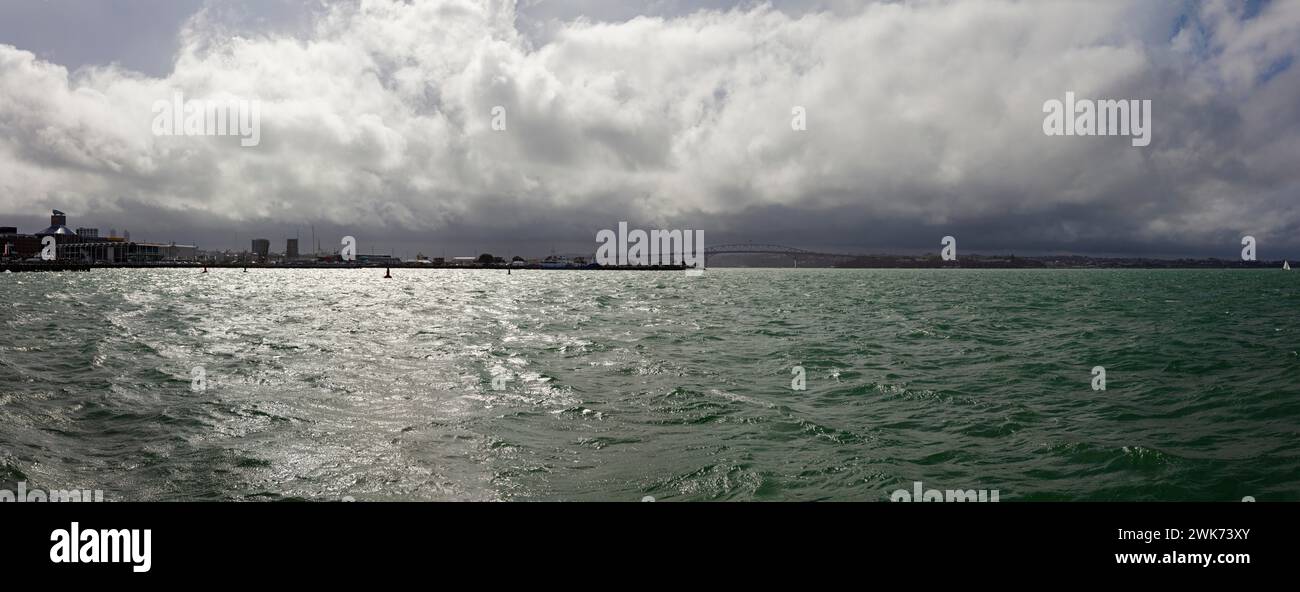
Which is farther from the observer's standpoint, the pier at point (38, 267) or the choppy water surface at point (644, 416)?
the pier at point (38, 267)

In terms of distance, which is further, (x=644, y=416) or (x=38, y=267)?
(x=38, y=267)

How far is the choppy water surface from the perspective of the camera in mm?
11734

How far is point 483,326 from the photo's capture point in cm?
3994

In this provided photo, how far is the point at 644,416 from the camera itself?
16656 millimetres

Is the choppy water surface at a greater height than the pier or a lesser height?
lesser

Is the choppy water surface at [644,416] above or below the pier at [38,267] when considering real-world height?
below

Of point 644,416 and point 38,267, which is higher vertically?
point 38,267

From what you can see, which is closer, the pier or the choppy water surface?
the choppy water surface

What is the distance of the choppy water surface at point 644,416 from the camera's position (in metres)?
11.7
